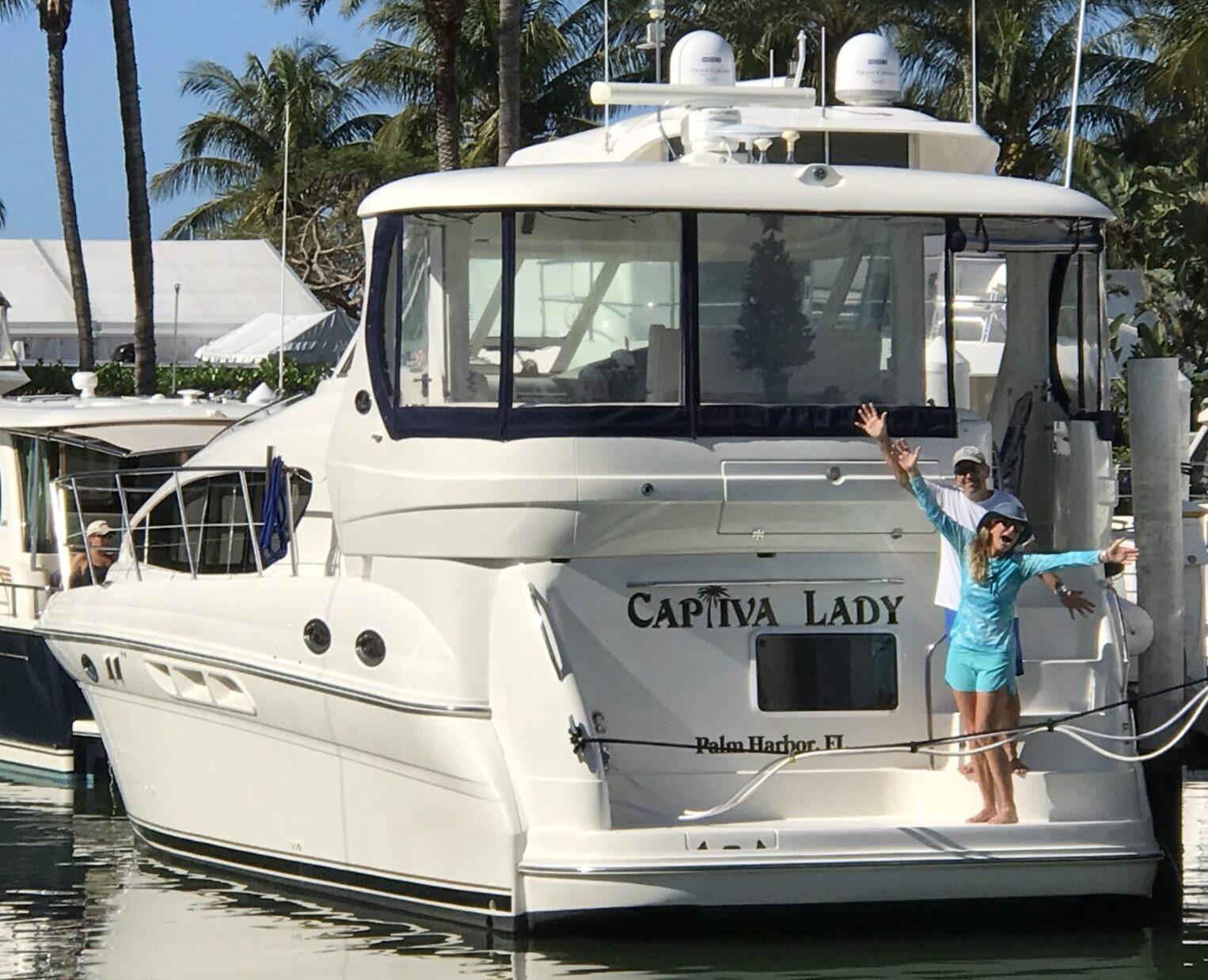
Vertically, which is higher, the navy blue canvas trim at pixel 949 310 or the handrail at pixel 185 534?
the navy blue canvas trim at pixel 949 310

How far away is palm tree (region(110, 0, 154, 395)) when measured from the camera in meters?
26.2

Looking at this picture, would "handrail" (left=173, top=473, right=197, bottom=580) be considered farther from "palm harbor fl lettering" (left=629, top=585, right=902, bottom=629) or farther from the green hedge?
the green hedge

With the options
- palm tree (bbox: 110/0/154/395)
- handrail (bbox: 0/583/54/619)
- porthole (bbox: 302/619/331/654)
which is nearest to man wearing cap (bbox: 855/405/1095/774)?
porthole (bbox: 302/619/331/654)

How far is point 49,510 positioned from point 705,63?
7330mm

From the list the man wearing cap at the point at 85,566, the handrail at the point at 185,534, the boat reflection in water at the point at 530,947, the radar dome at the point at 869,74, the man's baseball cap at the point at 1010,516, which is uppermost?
the radar dome at the point at 869,74

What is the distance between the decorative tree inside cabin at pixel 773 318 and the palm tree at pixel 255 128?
140 feet

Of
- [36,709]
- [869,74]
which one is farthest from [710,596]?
[36,709]

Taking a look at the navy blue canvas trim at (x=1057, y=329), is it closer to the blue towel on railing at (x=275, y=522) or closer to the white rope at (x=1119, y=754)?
the white rope at (x=1119, y=754)

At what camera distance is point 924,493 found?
8.20 meters

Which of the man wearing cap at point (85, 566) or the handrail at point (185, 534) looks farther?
the man wearing cap at point (85, 566)

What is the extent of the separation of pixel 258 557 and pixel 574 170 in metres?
2.50

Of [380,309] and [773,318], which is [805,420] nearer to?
[773,318]

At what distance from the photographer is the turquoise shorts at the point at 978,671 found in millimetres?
8266

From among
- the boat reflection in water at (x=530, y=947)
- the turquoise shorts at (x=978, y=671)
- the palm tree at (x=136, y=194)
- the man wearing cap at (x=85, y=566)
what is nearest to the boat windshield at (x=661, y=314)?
the turquoise shorts at (x=978, y=671)
